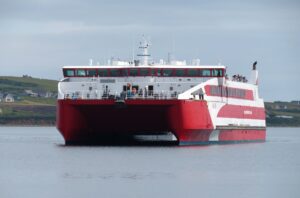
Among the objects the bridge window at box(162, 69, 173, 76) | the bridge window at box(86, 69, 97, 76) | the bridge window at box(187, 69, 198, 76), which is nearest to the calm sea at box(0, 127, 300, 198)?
the bridge window at box(162, 69, 173, 76)

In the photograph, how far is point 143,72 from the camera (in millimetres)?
76875

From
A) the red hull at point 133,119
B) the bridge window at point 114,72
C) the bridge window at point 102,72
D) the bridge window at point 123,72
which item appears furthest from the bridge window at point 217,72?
the bridge window at point 102,72

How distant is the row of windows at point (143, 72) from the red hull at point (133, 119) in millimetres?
3093

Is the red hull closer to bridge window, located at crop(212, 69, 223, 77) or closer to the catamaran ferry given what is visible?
the catamaran ferry

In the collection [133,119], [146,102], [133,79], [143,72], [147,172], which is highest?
[143,72]

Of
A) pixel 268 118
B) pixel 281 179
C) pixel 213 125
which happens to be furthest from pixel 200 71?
pixel 268 118

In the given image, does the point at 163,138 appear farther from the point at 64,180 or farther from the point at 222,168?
the point at 64,180

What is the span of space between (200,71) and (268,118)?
117m

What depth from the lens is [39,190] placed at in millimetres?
50844

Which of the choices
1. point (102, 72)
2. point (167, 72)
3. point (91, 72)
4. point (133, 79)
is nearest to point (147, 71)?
point (133, 79)

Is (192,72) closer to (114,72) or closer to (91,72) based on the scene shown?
(114,72)

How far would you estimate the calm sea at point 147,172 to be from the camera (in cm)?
5097

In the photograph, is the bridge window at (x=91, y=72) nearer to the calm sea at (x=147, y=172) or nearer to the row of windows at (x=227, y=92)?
the calm sea at (x=147, y=172)

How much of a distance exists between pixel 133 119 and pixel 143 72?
4.43 metres
